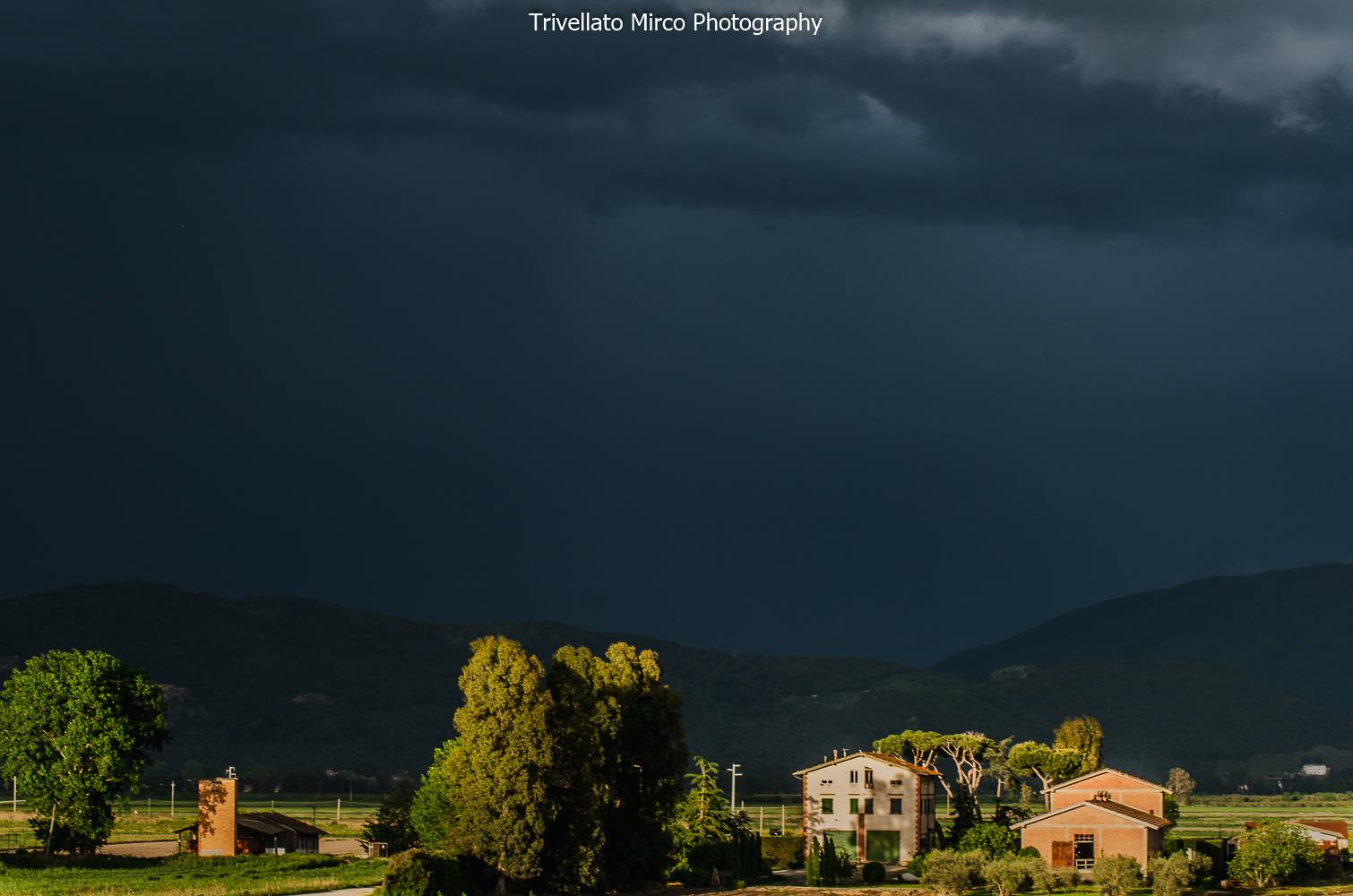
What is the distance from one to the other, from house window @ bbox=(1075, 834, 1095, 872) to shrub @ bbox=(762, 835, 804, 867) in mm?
19204

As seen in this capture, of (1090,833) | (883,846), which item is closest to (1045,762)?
(883,846)

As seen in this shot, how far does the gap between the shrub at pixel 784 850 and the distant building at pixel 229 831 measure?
27258mm

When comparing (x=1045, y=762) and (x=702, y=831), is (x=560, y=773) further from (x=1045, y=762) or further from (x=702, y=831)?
(x=1045, y=762)

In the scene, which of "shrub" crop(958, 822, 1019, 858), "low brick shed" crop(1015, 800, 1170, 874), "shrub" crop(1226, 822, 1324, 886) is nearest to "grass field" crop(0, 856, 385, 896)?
"shrub" crop(958, 822, 1019, 858)

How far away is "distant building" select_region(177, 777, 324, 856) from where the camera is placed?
10288 cm

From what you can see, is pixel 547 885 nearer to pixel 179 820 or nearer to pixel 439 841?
pixel 439 841

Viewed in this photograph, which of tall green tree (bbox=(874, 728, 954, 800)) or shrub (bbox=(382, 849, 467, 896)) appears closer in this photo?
shrub (bbox=(382, 849, 467, 896))

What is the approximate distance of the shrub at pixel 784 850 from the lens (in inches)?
4350

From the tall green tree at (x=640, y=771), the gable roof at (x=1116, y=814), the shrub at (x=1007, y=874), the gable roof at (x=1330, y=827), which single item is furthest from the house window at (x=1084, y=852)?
the tall green tree at (x=640, y=771)

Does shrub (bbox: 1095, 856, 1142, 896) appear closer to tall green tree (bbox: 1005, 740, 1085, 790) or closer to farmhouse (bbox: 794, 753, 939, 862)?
farmhouse (bbox: 794, 753, 939, 862)

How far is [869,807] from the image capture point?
110625 mm

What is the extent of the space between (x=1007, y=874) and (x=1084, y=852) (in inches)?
366

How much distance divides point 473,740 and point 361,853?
30.3 meters

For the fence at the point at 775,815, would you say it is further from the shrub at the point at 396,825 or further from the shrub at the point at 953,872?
the shrub at the point at 396,825
